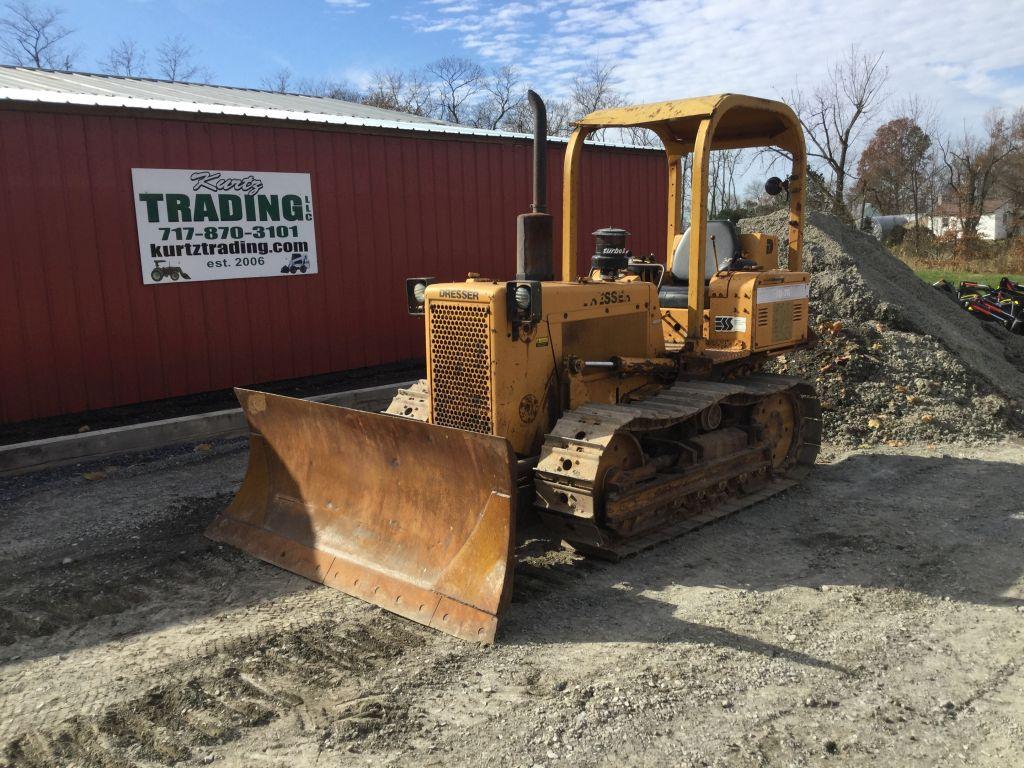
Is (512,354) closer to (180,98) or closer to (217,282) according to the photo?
(217,282)

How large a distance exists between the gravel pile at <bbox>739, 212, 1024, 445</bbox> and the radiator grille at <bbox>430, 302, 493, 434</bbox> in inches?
176

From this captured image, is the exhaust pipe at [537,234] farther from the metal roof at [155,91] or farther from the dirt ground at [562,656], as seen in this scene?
the metal roof at [155,91]

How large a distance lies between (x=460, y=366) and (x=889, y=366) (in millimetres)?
5420

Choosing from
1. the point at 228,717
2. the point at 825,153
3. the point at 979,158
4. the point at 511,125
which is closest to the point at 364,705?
the point at 228,717

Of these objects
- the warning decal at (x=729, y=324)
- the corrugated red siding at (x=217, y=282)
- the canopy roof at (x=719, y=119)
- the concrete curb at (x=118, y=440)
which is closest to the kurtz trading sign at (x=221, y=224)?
the corrugated red siding at (x=217, y=282)

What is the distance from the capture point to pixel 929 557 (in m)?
5.18

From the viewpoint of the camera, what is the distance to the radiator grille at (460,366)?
16.5ft

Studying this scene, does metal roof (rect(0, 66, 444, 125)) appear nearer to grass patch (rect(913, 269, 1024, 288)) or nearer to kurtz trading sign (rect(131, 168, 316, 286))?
kurtz trading sign (rect(131, 168, 316, 286))

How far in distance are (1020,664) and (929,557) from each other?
1344mm

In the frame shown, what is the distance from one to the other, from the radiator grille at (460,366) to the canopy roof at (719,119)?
84.3 inches

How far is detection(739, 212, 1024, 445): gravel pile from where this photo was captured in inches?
318

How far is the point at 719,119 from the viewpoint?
236 inches

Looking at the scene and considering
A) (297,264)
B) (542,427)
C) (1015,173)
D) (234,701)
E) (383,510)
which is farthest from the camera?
(1015,173)

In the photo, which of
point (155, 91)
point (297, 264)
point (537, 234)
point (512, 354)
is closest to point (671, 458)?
point (512, 354)
